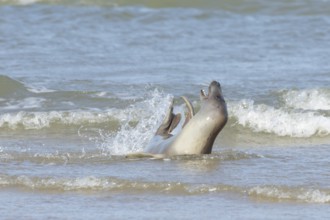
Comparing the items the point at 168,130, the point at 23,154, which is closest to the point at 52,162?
the point at 23,154

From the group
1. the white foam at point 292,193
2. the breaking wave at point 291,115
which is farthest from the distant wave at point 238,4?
the white foam at point 292,193

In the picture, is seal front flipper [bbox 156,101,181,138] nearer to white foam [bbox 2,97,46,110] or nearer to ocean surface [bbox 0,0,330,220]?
ocean surface [bbox 0,0,330,220]

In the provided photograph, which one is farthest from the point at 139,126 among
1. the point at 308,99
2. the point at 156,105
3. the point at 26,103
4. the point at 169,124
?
the point at 308,99

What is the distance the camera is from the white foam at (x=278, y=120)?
11.8 meters

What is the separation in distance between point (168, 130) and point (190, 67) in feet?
19.5

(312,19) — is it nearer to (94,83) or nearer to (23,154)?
(94,83)

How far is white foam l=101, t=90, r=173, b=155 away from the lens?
1058cm

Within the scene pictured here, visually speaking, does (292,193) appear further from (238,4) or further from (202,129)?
(238,4)

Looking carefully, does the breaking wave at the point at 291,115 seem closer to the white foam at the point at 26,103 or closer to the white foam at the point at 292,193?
the white foam at the point at 26,103

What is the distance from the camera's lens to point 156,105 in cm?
1302

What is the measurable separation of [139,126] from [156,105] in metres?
1.17

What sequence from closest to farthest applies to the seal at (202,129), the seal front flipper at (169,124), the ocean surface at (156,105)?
the ocean surface at (156,105), the seal at (202,129), the seal front flipper at (169,124)

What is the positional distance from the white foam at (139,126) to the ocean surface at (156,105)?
3 cm

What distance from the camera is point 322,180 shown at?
337 inches
